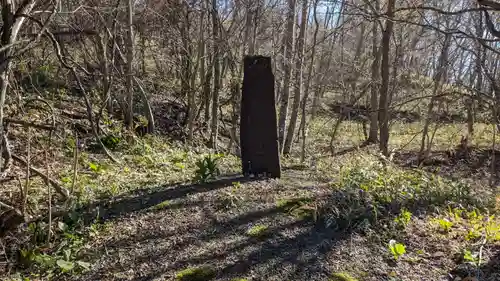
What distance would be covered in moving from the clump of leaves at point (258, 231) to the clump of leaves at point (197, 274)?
0.62 m

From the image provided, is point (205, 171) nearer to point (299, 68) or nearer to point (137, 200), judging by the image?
point (137, 200)

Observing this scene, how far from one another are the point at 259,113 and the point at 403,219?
6.63 feet

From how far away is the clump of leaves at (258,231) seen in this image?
11.5 ft

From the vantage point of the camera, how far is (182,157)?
654 cm

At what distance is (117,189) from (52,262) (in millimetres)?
1494

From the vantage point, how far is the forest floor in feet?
10.1

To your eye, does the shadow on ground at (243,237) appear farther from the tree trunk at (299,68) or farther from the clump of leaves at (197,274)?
the tree trunk at (299,68)

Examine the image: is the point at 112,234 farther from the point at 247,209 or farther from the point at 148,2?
the point at 148,2

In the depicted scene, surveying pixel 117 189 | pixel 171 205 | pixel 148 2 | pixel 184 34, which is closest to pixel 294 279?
pixel 171 205

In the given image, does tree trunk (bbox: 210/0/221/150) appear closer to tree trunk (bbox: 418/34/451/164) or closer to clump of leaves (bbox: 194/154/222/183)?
clump of leaves (bbox: 194/154/222/183)

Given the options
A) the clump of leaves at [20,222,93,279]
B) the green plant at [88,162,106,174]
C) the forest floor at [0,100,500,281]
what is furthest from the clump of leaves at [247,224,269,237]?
the green plant at [88,162,106,174]

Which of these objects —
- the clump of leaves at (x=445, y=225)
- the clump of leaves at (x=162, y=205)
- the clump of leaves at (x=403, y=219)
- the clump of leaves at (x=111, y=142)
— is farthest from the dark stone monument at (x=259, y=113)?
the clump of leaves at (x=111, y=142)

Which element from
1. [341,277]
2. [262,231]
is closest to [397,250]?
[341,277]

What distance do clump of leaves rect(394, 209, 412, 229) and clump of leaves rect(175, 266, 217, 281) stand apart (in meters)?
1.96
